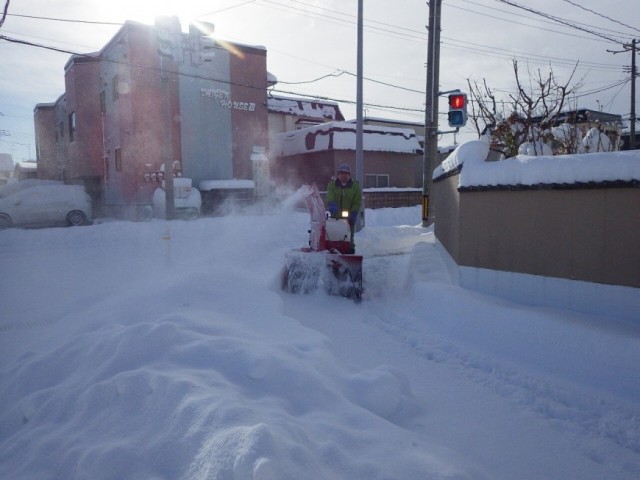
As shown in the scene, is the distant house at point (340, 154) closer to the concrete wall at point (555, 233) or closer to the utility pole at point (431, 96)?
the utility pole at point (431, 96)

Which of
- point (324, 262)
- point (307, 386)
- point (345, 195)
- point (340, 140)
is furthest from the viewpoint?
point (340, 140)

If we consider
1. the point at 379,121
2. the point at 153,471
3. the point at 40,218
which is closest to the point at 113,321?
the point at 153,471

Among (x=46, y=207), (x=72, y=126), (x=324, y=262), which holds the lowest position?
(x=324, y=262)

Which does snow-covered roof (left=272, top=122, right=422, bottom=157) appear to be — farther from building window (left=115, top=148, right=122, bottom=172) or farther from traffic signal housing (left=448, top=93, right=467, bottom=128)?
traffic signal housing (left=448, top=93, right=467, bottom=128)

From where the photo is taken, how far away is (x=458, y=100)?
12.0m

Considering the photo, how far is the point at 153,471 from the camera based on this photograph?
2535 mm

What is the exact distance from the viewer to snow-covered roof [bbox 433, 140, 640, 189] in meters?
4.58

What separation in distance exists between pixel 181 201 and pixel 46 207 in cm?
492

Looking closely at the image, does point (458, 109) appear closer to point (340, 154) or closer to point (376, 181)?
point (340, 154)

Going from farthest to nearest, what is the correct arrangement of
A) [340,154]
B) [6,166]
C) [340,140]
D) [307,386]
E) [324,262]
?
[6,166]
[340,154]
[340,140]
[324,262]
[307,386]

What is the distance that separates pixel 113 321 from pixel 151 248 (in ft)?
24.1

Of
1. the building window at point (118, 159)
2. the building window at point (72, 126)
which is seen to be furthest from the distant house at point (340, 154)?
the building window at point (72, 126)

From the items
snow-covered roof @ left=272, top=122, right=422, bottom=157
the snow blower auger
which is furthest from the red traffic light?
snow-covered roof @ left=272, top=122, right=422, bottom=157

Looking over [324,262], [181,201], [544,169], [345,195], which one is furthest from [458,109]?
[181,201]
